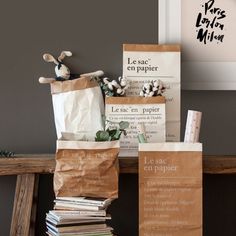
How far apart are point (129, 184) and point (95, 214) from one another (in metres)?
0.28

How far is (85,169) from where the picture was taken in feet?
4.18

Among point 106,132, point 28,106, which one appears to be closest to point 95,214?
point 106,132

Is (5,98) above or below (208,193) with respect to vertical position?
above

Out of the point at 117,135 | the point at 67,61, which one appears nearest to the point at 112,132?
the point at 117,135

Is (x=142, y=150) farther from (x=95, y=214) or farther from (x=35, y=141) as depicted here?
(x=35, y=141)

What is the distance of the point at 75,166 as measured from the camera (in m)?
1.27

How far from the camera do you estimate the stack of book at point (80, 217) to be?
1.26m

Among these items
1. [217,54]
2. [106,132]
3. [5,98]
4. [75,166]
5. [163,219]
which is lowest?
[163,219]

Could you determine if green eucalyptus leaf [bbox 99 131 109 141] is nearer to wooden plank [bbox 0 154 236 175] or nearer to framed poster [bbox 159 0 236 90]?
wooden plank [bbox 0 154 236 175]

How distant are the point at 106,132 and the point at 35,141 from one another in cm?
35

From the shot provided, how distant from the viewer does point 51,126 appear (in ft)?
5.03

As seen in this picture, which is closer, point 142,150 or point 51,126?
point 142,150

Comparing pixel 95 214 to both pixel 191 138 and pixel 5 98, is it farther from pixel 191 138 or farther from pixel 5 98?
pixel 5 98

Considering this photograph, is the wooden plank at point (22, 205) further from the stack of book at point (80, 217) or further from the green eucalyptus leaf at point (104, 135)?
the green eucalyptus leaf at point (104, 135)
